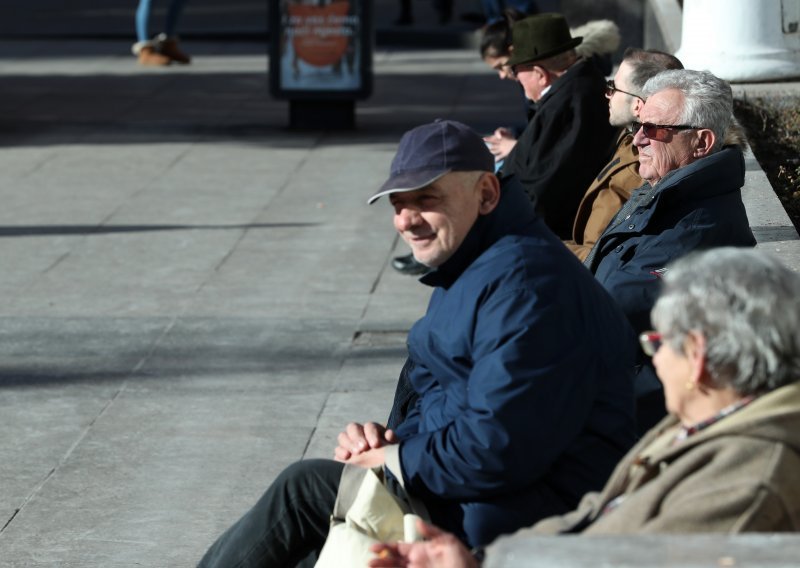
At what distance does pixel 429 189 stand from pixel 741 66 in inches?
223

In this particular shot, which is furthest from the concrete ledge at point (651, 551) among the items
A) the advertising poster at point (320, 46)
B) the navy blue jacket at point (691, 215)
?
the advertising poster at point (320, 46)

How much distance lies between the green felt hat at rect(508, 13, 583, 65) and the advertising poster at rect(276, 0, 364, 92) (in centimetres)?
667

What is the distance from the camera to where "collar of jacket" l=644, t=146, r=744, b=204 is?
15.5 ft

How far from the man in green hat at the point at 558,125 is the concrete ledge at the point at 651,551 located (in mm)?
4314

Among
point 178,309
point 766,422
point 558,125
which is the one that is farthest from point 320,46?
point 766,422

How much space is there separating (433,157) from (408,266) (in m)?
5.14

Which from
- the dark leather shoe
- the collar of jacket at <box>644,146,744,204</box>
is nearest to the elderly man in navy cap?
the collar of jacket at <box>644,146,744,204</box>

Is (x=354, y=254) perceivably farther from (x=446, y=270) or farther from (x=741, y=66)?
(x=446, y=270)

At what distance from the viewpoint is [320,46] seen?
13.8 meters

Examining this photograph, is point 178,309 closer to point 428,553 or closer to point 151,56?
point 428,553

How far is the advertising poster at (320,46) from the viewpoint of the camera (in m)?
13.7

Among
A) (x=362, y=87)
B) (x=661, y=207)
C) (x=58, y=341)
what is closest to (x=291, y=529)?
(x=661, y=207)

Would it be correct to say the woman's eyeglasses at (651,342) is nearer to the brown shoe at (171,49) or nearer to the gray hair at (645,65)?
the gray hair at (645,65)

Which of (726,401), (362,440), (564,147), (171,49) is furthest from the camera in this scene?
(171,49)
